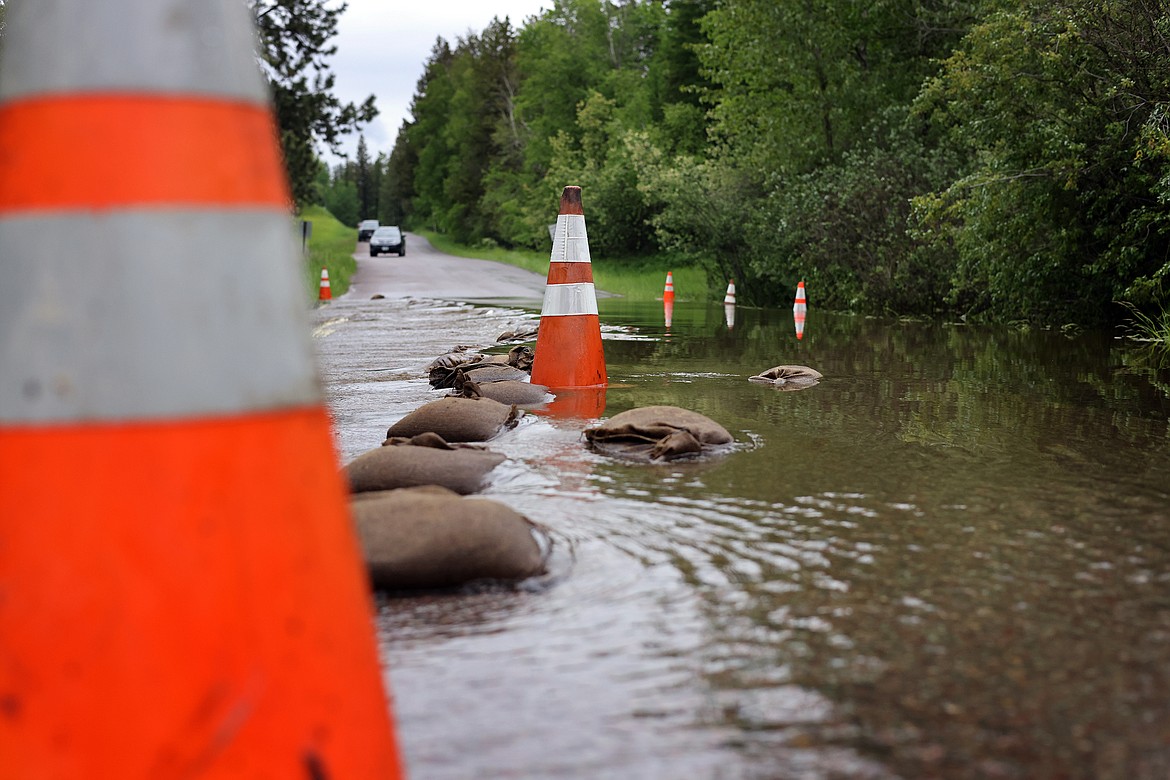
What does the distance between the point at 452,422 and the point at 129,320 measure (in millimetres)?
4714

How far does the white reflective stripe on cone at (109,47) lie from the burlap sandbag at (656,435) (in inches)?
158

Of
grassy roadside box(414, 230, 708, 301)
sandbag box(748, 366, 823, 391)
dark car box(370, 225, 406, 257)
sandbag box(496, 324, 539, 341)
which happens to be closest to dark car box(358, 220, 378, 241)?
dark car box(370, 225, 406, 257)

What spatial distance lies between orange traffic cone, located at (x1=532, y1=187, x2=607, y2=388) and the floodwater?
4.72 ft

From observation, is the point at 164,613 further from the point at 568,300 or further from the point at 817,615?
the point at 568,300

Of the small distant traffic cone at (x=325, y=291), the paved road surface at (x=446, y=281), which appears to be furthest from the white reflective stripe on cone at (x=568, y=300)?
the small distant traffic cone at (x=325, y=291)

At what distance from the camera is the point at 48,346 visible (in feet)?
6.33

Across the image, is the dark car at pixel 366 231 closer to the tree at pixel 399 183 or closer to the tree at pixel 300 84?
the tree at pixel 399 183

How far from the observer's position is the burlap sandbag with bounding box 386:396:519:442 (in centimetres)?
657

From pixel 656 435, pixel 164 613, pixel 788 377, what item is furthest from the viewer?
pixel 788 377

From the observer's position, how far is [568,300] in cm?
846

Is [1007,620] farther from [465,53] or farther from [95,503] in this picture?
[465,53]

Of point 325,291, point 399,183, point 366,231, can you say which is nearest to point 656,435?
point 325,291

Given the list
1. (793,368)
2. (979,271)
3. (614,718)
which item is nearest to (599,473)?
(614,718)

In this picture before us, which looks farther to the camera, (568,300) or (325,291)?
(325,291)
